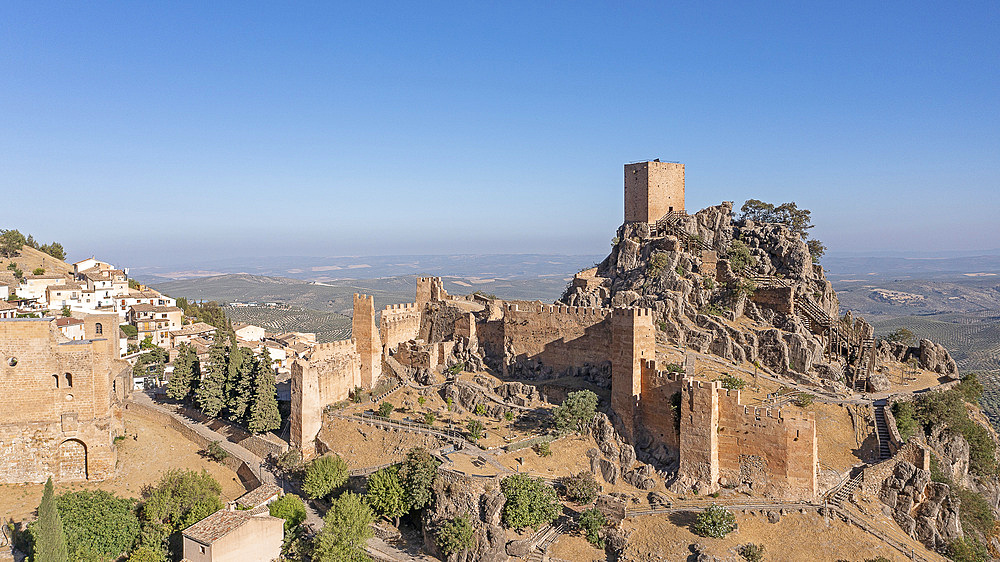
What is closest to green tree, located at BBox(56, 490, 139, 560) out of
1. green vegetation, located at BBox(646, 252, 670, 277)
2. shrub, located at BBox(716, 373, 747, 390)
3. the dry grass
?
the dry grass

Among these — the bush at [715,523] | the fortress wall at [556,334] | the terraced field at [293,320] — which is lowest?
the terraced field at [293,320]

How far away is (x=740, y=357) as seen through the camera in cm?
3634

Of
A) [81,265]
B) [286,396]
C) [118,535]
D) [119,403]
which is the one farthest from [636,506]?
[81,265]

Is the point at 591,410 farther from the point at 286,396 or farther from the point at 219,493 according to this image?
the point at 286,396

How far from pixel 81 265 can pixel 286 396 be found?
4861 centimetres

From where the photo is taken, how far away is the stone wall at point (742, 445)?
26013 mm

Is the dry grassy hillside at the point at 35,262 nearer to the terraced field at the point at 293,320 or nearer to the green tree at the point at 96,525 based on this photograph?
the terraced field at the point at 293,320

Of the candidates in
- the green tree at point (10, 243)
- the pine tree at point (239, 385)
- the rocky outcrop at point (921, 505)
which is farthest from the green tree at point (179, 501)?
the green tree at point (10, 243)

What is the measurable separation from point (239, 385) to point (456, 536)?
19736 mm

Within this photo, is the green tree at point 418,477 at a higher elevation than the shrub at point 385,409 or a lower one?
lower

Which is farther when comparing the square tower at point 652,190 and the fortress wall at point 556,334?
the square tower at point 652,190

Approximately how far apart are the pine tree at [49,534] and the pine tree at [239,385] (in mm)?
12487

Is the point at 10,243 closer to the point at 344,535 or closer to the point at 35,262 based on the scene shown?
the point at 35,262

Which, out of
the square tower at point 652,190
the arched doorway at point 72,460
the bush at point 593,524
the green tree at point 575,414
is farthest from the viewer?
the square tower at point 652,190
